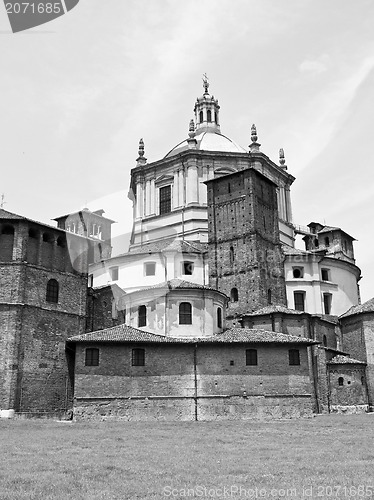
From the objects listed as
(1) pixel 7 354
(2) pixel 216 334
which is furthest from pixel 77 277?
(2) pixel 216 334

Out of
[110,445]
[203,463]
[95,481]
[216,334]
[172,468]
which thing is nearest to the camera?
[95,481]

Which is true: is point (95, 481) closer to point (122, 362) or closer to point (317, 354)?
point (122, 362)

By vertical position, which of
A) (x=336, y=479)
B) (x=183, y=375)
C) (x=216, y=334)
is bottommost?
(x=336, y=479)

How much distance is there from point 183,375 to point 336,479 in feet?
75.2

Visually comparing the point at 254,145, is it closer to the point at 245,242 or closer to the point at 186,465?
the point at 245,242

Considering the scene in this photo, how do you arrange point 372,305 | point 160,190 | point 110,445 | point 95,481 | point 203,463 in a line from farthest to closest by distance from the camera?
1. point 160,190
2. point 372,305
3. point 110,445
4. point 203,463
5. point 95,481

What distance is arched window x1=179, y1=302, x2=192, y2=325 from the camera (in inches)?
1444

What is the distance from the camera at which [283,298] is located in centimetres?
4378

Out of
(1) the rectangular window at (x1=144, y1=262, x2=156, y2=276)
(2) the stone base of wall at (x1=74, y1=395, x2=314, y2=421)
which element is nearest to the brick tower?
(1) the rectangular window at (x1=144, y1=262, x2=156, y2=276)

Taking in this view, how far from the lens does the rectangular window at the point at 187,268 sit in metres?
43.8

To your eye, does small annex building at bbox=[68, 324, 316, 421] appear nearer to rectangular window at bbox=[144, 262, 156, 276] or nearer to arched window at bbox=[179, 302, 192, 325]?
arched window at bbox=[179, 302, 192, 325]

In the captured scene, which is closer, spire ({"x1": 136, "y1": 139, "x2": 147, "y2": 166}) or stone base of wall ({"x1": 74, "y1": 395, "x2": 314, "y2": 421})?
stone base of wall ({"x1": 74, "y1": 395, "x2": 314, "y2": 421})

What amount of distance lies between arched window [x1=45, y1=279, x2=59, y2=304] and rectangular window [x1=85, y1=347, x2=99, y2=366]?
18.6 ft

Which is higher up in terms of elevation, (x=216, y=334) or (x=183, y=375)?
(x=216, y=334)
